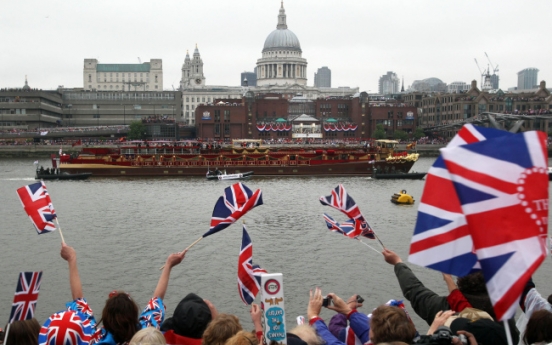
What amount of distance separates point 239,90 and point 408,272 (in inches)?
7169

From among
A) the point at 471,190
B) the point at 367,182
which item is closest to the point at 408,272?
the point at 471,190

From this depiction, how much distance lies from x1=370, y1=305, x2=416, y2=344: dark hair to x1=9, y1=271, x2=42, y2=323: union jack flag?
4.65 meters

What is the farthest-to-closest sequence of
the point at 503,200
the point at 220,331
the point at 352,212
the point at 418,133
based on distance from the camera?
1. the point at 418,133
2. the point at 352,212
3. the point at 220,331
4. the point at 503,200

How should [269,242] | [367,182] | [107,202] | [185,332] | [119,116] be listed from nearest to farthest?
[185,332] < [269,242] < [107,202] < [367,182] < [119,116]

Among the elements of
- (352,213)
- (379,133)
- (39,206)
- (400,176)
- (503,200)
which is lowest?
(400,176)

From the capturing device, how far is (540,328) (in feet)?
20.3

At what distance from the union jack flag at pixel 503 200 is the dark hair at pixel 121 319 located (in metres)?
3.66

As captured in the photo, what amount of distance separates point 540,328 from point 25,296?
20.3ft

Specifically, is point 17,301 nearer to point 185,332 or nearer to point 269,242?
point 185,332

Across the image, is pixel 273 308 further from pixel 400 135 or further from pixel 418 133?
pixel 418 133

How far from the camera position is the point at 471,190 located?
523cm

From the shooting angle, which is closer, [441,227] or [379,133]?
[441,227]

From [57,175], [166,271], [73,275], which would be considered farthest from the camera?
[57,175]

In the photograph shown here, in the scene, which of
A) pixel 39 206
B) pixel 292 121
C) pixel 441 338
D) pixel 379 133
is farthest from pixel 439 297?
pixel 292 121
